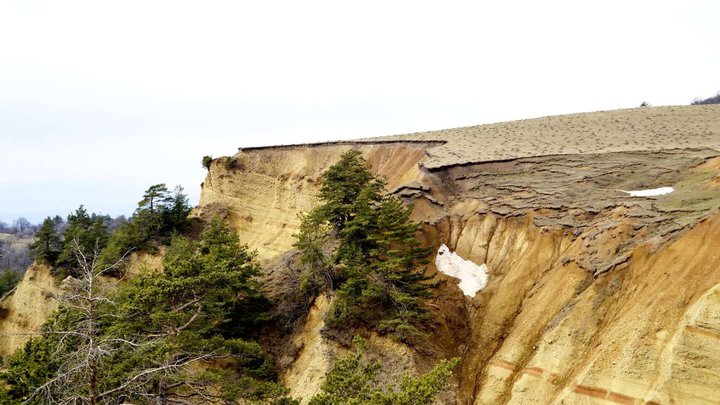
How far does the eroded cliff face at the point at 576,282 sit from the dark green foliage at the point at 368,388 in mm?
4196

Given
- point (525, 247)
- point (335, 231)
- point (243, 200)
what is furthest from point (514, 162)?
point (243, 200)

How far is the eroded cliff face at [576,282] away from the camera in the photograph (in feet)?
47.5

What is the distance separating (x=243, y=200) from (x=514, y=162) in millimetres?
23451

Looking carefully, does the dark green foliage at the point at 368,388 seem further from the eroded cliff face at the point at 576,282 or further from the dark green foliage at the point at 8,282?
the dark green foliage at the point at 8,282

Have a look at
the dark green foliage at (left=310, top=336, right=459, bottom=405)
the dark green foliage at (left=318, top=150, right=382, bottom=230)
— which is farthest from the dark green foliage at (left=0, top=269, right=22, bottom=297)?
the dark green foliage at (left=310, top=336, right=459, bottom=405)

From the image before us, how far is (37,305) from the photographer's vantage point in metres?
40.2

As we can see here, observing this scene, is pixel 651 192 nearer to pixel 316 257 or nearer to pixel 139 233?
pixel 316 257

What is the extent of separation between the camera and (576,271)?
64.0ft

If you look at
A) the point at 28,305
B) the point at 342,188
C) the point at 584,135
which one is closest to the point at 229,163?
the point at 28,305

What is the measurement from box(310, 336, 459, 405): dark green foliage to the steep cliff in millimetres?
4337

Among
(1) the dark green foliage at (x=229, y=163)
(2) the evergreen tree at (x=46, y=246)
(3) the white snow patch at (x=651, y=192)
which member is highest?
(1) the dark green foliage at (x=229, y=163)

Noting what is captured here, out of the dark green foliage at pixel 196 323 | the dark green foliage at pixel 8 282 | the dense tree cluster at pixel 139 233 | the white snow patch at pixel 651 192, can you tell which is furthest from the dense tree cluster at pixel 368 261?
the dark green foliage at pixel 8 282

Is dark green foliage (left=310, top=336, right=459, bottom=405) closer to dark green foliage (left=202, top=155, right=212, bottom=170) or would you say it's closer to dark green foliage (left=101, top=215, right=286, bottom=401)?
dark green foliage (left=101, top=215, right=286, bottom=401)

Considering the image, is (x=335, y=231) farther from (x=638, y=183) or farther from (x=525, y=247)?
(x=638, y=183)
